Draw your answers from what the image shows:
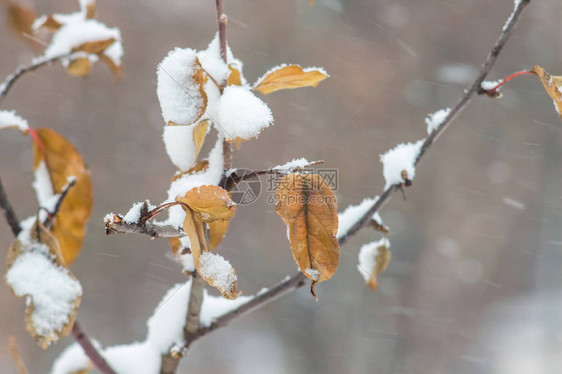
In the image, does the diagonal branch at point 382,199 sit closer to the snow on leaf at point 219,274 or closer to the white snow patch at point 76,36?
the snow on leaf at point 219,274

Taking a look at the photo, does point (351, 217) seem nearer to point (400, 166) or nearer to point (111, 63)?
point (400, 166)

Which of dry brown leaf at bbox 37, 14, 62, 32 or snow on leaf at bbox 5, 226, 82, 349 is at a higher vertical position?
dry brown leaf at bbox 37, 14, 62, 32

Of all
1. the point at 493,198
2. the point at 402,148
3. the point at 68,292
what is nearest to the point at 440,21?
the point at 493,198

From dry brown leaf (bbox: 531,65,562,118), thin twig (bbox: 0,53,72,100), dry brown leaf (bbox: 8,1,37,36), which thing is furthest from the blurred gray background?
dry brown leaf (bbox: 531,65,562,118)

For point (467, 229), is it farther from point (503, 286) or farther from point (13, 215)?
point (13, 215)

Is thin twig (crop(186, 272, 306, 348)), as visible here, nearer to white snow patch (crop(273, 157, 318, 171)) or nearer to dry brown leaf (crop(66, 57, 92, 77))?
white snow patch (crop(273, 157, 318, 171))

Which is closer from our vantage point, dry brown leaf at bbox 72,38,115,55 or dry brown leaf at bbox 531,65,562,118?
dry brown leaf at bbox 531,65,562,118
